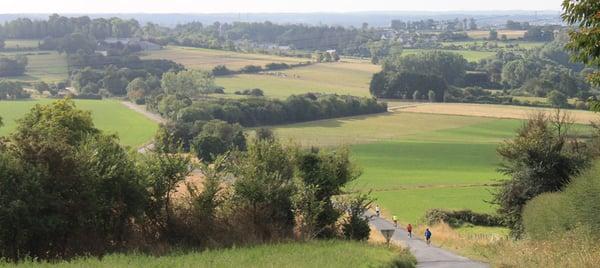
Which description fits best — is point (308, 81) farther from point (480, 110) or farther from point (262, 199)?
point (262, 199)

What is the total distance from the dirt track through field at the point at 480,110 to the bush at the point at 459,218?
46.9 meters

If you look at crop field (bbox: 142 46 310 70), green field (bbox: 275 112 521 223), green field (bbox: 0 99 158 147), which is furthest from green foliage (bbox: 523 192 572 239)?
crop field (bbox: 142 46 310 70)

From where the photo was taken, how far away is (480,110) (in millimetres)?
98938

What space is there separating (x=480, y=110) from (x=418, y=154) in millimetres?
31857

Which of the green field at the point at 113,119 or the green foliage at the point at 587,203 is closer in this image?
the green foliage at the point at 587,203

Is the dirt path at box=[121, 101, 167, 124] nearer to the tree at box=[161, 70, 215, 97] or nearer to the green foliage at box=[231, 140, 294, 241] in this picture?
the tree at box=[161, 70, 215, 97]

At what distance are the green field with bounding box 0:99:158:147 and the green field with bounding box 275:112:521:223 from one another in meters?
15.0

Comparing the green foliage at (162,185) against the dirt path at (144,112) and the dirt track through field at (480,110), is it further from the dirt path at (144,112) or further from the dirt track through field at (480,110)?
the dirt track through field at (480,110)

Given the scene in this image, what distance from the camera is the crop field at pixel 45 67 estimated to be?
128750mm

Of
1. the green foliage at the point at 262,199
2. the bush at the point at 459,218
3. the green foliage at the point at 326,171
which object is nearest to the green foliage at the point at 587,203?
the green foliage at the point at 326,171

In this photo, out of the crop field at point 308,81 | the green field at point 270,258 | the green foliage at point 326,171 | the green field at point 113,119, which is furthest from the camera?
the crop field at point 308,81

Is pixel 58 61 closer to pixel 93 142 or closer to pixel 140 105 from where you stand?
pixel 140 105

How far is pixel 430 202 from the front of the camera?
47.7 m

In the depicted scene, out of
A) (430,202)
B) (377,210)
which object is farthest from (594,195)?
(430,202)
